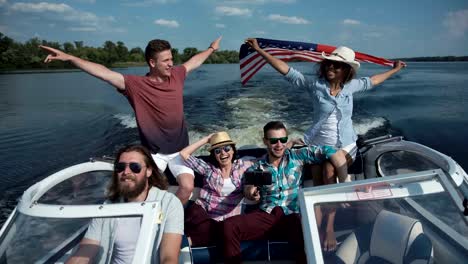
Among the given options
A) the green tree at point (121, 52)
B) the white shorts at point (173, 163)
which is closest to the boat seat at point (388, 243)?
the white shorts at point (173, 163)

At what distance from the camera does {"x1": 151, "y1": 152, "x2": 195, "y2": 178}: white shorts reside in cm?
312

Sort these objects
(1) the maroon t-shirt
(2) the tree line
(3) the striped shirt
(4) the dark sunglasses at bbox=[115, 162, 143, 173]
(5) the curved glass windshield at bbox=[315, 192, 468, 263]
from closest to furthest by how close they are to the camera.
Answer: (5) the curved glass windshield at bbox=[315, 192, 468, 263] < (4) the dark sunglasses at bbox=[115, 162, 143, 173] < (3) the striped shirt < (1) the maroon t-shirt < (2) the tree line

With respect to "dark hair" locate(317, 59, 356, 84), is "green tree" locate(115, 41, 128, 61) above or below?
above

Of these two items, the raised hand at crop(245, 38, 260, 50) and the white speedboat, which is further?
the raised hand at crop(245, 38, 260, 50)

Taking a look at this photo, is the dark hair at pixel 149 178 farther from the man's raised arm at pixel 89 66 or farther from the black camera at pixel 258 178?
the man's raised arm at pixel 89 66

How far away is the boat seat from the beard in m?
1.10

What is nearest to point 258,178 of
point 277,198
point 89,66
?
point 277,198

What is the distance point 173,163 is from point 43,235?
49.4 inches

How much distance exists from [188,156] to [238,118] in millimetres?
6660

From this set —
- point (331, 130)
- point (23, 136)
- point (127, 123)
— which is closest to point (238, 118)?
point (127, 123)

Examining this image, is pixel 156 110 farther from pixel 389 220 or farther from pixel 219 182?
pixel 389 220

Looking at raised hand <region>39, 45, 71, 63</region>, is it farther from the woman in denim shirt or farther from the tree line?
the tree line

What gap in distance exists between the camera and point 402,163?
3.06 m

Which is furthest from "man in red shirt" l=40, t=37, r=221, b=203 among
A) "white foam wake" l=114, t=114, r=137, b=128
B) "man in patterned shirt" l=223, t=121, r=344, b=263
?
"white foam wake" l=114, t=114, r=137, b=128
